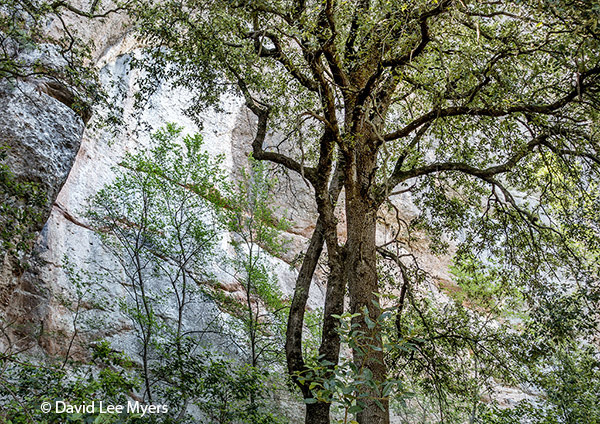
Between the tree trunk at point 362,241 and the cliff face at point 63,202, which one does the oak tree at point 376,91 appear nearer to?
the tree trunk at point 362,241

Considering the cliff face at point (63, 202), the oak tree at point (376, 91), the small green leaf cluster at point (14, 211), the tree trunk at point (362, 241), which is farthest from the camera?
the cliff face at point (63, 202)

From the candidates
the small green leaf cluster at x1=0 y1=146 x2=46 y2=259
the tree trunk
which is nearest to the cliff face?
the small green leaf cluster at x1=0 y1=146 x2=46 y2=259

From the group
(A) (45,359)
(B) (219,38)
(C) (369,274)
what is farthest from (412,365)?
(A) (45,359)

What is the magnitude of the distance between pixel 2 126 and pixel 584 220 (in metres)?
8.75

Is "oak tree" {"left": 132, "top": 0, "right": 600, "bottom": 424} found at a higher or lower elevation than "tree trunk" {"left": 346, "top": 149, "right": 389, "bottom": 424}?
higher

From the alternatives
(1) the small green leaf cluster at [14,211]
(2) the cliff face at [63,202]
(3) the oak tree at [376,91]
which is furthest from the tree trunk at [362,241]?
(1) the small green leaf cluster at [14,211]

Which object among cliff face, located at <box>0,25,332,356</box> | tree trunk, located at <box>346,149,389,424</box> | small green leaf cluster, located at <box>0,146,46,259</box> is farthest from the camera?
cliff face, located at <box>0,25,332,356</box>

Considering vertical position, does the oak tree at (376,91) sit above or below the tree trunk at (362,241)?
above

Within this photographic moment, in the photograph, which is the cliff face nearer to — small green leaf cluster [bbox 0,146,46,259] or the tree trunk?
small green leaf cluster [bbox 0,146,46,259]

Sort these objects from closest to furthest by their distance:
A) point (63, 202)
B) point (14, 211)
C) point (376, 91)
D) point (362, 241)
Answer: point (14, 211), point (362, 241), point (376, 91), point (63, 202)

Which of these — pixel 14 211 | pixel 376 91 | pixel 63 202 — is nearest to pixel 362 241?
pixel 376 91

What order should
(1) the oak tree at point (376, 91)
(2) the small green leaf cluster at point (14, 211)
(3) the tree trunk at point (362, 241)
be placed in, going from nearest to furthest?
(2) the small green leaf cluster at point (14, 211), (1) the oak tree at point (376, 91), (3) the tree trunk at point (362, 241)

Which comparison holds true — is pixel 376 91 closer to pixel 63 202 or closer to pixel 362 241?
pixel 362 241

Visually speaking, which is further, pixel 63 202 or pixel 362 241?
pixel 63 202
